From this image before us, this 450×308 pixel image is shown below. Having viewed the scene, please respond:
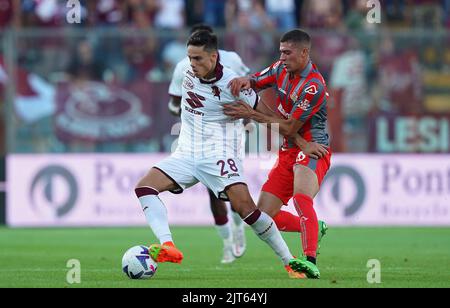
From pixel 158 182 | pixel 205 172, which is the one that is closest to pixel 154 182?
pixel 158 182

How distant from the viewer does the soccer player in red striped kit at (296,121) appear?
10164 mm

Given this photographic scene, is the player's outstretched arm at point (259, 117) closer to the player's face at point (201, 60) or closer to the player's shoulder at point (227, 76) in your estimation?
the player's shoulder at point (227, 76)

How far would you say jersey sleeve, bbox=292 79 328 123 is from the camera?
10.3m

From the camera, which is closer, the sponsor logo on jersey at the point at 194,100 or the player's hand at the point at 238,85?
the player's hand at the point at 238,85

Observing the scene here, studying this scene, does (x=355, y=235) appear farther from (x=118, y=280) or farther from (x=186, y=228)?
(x=118, y=280)

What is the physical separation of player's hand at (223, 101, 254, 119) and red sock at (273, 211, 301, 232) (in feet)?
4.03

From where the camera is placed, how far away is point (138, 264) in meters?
9.87

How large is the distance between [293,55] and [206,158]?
1.30 metres

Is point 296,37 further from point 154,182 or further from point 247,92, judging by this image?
point 154,182

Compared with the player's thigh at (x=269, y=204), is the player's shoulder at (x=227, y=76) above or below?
above

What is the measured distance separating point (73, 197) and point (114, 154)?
1.05 meters

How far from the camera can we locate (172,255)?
9.58 metres

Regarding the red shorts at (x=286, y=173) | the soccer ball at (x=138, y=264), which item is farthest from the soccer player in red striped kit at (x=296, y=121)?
the soccer ball at (x=138, y=264)
